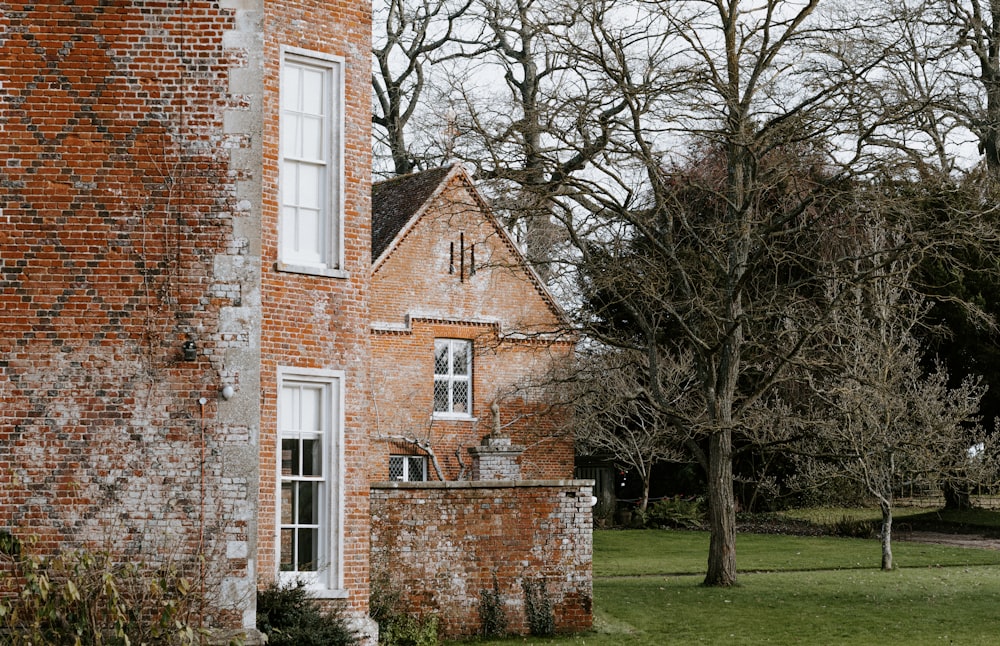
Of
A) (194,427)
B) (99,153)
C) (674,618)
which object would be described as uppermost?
(99,153)

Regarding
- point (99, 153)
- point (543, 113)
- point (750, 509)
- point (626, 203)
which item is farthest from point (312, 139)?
point (750, 509)

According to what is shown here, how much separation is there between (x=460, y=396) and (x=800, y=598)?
1369 centimetres

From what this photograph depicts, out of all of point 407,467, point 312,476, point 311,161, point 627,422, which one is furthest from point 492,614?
point 627,422

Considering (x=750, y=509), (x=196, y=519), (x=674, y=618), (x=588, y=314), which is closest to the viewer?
(x=196, y=519)

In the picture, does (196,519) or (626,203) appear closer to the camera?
(196,519)

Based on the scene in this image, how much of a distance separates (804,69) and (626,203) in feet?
12.6

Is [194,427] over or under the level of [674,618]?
over

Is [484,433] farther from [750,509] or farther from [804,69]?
[804,69]

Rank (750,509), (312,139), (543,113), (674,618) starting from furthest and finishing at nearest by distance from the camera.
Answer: (750,509)
(543,113)
(674,618)
(312,139)

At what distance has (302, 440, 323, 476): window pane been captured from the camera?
565 inches

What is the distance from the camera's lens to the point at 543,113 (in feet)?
68.5

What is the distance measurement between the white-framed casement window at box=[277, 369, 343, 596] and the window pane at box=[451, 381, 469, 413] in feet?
58.2

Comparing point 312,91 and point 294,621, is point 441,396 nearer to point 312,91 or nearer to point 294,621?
point 312,91

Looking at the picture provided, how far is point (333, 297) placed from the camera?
14.6 m
